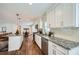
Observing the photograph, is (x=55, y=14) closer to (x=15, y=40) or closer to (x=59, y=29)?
(x=59, y=29)

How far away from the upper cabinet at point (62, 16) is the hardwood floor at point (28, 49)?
1.77 feet

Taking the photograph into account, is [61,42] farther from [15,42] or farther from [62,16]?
[15,42]

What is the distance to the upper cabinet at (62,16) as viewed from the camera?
2047 mm

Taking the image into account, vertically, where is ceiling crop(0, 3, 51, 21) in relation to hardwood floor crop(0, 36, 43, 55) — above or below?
above

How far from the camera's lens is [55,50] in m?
2.10

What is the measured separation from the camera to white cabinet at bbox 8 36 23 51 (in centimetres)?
220

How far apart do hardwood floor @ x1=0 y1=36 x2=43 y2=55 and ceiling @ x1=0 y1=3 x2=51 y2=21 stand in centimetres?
45

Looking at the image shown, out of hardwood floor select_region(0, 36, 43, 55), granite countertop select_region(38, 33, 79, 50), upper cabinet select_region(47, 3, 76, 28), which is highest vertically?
upper cabinet select_region(47, 3, 76, 28)

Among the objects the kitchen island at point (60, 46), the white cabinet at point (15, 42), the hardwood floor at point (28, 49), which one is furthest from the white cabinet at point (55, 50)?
the white cabinet at point (15, 42)

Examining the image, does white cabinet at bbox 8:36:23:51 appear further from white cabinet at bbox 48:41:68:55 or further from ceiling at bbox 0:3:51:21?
white cabinet at bbox 48:41:68:55

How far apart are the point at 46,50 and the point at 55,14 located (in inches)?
30.3

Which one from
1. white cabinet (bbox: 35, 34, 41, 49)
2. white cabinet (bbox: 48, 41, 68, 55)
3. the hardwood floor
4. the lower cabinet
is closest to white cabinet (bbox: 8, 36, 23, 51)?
the hardwood floor

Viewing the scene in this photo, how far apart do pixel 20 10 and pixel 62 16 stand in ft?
2.81

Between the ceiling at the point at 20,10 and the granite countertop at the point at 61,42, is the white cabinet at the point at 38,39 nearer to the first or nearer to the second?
the granite countertop at the point at 61,42
